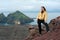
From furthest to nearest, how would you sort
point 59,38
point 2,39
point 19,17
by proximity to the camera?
point 19,17 → point 2,39 → point 59,38

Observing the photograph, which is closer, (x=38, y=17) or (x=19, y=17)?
(x=38, y=17)

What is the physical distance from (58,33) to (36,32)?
20.5 feet

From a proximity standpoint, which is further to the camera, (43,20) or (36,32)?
(36,32)

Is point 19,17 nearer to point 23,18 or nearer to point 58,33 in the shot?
point 23,18

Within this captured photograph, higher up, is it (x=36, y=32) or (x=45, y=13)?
(x=45, y=13)

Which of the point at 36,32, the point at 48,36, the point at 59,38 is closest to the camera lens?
the point at 59,38

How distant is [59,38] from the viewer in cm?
2703

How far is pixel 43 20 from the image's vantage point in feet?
98.3

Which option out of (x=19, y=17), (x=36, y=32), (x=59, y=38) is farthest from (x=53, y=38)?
(x=19, y=17)

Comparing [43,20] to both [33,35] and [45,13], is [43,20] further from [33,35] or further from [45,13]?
[33,35]

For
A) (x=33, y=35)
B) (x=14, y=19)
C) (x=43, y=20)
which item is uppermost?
(x=43, y=20)

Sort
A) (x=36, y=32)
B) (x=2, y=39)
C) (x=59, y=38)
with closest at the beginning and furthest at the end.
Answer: (x=59, y=38), (x=36, y=32), (x=2, y=39)

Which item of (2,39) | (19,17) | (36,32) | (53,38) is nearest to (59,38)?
(53,38)

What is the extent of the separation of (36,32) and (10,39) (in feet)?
91.0
